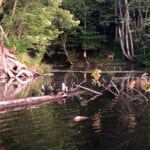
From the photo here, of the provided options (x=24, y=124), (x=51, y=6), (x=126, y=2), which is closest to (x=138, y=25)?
(x=126, y=2)

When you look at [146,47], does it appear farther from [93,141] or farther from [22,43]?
[93,141]

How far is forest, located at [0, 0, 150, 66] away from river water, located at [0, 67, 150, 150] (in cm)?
3404

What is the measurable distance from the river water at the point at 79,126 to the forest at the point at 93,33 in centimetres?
3404

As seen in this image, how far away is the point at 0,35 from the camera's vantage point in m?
57.1

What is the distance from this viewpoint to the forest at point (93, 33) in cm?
6806

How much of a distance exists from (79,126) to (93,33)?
59.7 metres

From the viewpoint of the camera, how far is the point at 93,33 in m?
82.9

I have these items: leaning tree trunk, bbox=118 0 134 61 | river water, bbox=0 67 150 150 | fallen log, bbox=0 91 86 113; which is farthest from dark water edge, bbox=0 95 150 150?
leaning tree trunk, bbox=118 0 134 61

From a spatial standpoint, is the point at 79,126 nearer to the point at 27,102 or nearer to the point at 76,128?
the point at 76,128

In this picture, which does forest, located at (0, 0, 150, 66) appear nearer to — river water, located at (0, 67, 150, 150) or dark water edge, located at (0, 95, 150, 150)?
river water, located at (0, 67, 150, 150)

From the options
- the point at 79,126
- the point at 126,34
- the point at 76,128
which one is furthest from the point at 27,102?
the point at 126,34

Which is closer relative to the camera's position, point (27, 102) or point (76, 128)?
point (76, 128)


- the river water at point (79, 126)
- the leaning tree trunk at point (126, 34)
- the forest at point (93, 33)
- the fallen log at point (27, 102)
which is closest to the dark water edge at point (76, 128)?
the river water at point (79, 126)

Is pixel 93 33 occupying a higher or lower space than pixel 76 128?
higher
